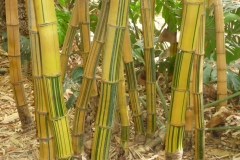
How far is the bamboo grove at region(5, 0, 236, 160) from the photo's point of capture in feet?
2.43

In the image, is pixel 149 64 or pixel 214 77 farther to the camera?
pixel 214 77

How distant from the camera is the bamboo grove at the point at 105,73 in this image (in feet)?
2.43

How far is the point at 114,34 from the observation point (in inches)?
29.4

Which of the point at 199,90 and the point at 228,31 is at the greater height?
the point at 228,31

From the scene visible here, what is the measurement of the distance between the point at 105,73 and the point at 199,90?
1.12ft

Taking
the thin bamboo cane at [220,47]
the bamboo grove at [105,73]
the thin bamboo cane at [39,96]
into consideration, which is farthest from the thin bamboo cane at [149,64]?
the thin bamboo cane at [39,96]

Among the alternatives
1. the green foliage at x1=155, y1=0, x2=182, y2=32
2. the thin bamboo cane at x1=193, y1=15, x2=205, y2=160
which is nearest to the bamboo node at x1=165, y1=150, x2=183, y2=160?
the thin bamboo cane at x1=193, y1=15, x2=205, y2=160

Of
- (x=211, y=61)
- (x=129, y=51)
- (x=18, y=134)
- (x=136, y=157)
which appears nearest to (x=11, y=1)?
(x=129, y=51)

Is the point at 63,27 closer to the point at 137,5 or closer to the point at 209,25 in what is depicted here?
the point at 137,5

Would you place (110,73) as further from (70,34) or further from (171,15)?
(171,15)

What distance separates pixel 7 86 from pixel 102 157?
108 centimetres

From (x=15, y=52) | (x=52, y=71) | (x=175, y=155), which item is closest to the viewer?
(x=52, y=71)

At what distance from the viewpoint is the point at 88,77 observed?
0.94m

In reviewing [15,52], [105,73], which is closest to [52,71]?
[105,73]
